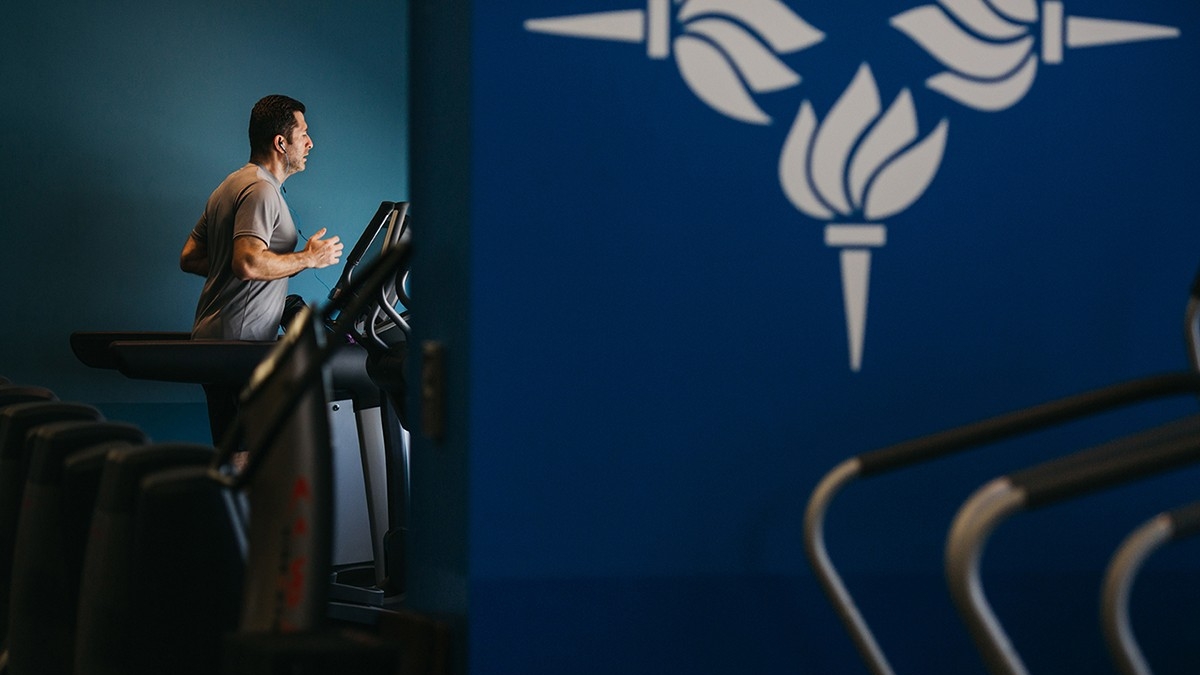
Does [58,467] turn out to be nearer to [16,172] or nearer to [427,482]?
[427,482]

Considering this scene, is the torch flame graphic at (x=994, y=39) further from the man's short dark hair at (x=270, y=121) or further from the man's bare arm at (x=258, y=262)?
the man's short dark hair at (x=270, y=121)

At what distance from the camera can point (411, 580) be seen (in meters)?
1.51

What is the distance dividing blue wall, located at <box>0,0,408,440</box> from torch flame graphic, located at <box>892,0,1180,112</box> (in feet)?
11.5

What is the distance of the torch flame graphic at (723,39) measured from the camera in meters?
1.26

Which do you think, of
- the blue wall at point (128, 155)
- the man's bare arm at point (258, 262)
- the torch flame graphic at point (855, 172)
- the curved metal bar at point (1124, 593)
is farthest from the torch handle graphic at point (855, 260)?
the blue wall at point (128, 155)

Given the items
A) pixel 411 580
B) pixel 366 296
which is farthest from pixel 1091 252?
A: pixel 411 580

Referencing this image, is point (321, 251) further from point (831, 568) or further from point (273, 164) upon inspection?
point (831, 568)

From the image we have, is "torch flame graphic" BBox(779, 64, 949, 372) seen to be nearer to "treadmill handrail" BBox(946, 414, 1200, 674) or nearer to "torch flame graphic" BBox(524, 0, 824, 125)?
"torch flame graphic" BBox(524, 0, 824, 125)

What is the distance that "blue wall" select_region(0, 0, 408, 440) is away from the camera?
4781 mm

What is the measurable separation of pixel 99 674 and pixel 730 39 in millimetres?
952

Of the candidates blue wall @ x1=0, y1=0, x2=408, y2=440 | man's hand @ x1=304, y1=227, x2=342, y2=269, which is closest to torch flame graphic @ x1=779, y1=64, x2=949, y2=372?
man's hand @ x1=304, y1=227, x2=342, y2=269

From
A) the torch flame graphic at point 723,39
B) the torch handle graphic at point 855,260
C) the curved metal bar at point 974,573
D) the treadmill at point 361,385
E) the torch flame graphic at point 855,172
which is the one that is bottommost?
the treadmill at point 361,385

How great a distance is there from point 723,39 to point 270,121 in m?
3.06

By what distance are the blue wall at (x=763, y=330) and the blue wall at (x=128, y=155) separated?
11.4 ft
